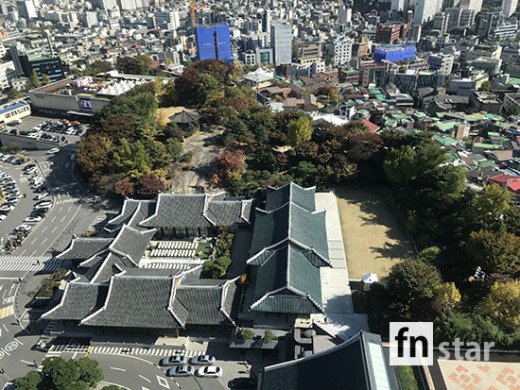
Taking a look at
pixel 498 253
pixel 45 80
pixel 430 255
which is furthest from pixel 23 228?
pixel 45 80

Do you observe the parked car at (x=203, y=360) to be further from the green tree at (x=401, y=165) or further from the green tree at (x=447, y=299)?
the green tree at (x=401, y=165)

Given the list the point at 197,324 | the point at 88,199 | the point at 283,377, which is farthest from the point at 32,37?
the point at 283,377

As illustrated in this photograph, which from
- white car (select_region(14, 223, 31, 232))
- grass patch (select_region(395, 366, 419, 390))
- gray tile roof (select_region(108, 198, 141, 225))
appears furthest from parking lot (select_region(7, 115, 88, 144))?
grass patch (select_region(395, 366, 419, 390))

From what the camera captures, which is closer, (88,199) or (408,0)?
(88,199)

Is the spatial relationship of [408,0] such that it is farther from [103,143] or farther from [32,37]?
[103,143]

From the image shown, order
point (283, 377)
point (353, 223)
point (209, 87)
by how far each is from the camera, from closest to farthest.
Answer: point (283, 377)
point (353, 223)
point (209, 87)

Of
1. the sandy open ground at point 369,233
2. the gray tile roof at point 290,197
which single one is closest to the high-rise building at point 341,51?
the sandy open ground at point 369,233

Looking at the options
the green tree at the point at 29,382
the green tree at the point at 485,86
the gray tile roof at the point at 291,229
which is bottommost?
the green tree at the point at 29,382
